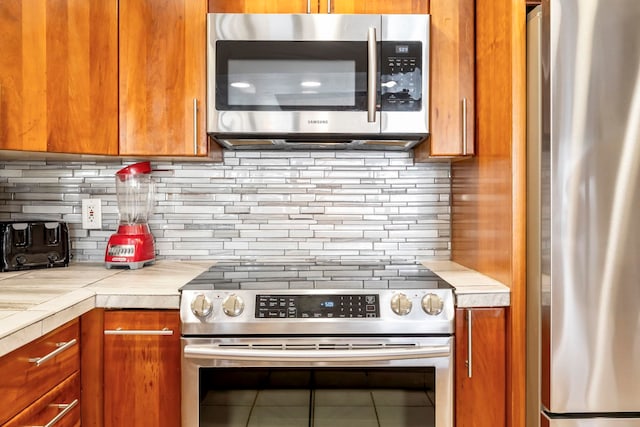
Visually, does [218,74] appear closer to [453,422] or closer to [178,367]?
[178,367]

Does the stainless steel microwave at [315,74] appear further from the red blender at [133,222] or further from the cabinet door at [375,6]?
the red blender at [133,222]

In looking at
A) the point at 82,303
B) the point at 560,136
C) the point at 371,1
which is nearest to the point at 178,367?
the point at 82,303

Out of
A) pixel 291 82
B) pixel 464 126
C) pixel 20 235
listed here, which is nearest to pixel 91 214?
pixel 20 235

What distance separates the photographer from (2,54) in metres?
1.42

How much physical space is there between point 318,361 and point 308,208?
0.80m

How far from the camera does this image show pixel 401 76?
5.44 ft

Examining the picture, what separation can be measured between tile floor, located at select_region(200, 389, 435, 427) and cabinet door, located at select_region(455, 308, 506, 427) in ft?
0.38

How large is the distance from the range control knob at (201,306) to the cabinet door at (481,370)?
2.50 ft

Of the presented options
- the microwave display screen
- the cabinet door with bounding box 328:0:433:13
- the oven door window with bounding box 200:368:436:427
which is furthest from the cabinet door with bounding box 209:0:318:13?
the oven door window with bounding box 200:368:436:427

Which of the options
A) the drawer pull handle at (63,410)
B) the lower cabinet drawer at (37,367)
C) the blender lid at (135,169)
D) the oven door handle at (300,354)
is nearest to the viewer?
the lower cabinet drawer at (37,367)

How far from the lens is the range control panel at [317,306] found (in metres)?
1.39

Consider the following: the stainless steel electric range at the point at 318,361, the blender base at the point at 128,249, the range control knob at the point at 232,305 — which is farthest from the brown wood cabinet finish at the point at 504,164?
the blender base at the point at 128,249

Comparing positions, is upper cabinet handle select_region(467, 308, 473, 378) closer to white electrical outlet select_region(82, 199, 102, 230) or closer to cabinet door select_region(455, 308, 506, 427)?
cabinet door select_region(455, 308, 506, 427)

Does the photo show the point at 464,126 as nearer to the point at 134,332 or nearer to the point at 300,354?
the point at 300,354
